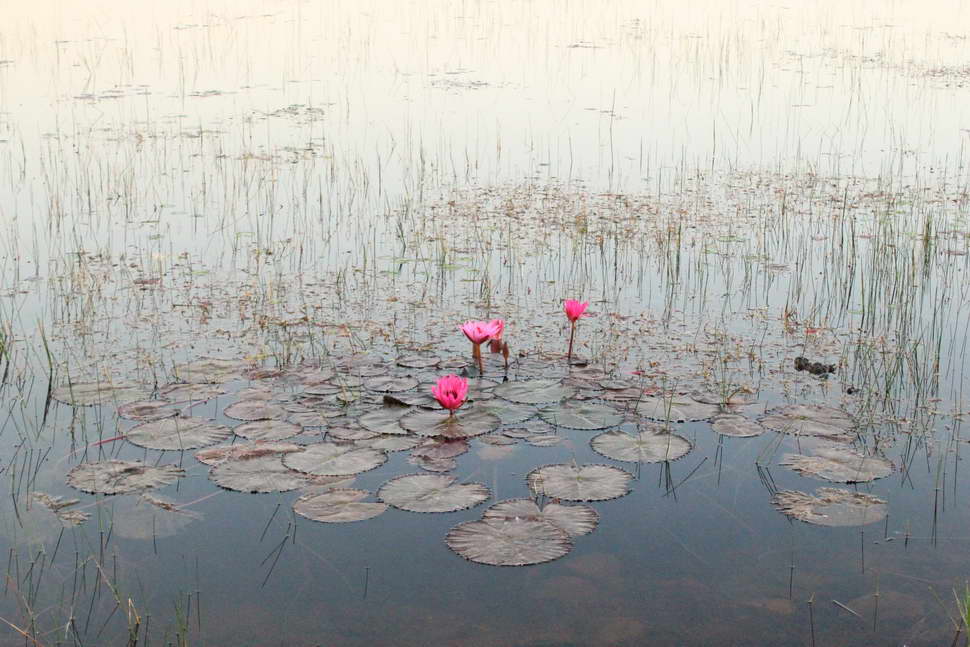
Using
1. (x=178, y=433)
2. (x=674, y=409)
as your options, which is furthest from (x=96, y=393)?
(x=674, y=409)

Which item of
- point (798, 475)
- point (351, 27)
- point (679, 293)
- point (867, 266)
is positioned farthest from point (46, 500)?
point (351, 27)

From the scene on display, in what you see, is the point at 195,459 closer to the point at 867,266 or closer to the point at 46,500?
the point at 46,500

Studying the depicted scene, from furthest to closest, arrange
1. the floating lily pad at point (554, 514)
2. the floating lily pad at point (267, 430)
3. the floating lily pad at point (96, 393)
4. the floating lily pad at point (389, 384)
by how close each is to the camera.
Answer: the floating lily pad at point (389, 384)
the floating lily pad at point (96, 393)
the floating lily pad at point (267, 430)
the floating lily pad at point (554, 514)

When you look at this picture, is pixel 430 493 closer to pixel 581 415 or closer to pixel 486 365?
pixel 581 415

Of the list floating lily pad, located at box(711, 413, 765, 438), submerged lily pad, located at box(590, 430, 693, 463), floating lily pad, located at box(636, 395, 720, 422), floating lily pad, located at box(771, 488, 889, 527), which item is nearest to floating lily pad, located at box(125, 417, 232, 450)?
submerged lily pad, located at box(590, 430, 693, 463)

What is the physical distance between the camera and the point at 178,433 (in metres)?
4.05

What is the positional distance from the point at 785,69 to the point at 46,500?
442 inches

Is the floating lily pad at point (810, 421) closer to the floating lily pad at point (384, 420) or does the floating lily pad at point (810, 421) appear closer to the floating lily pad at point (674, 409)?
the floating lily pad at point (674, 409)

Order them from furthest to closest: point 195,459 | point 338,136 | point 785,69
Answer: point 785,69, point 338,136, point 195,459

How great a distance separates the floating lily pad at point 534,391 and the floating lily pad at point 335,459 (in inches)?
30.9

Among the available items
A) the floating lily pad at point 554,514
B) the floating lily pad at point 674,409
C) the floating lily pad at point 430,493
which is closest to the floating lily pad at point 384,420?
the floating lily pad at point 430,493

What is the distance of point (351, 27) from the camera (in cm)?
1609

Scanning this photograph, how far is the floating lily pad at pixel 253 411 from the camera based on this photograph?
13.8ft

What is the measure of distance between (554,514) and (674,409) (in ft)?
3.50
